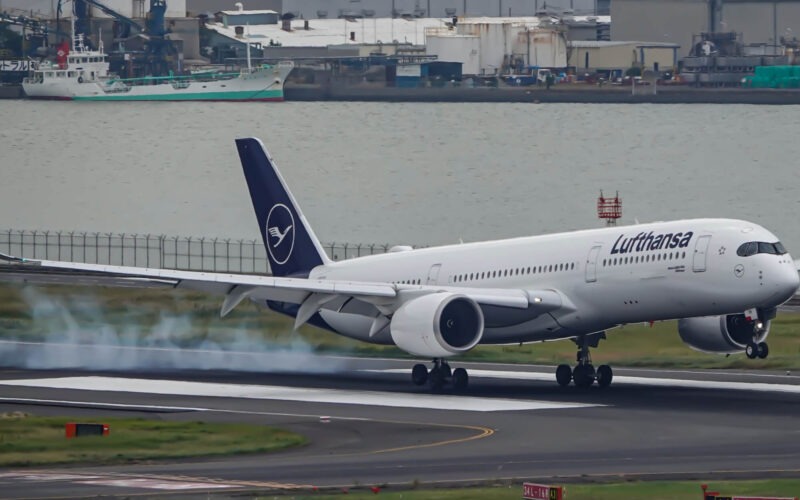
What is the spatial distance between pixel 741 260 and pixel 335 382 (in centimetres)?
1615

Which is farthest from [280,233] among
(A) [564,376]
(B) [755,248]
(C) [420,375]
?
(B) [755,248]

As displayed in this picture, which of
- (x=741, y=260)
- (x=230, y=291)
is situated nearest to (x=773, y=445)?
(x=741, y=260)

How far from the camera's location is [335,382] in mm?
54438

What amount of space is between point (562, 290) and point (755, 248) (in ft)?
22.0

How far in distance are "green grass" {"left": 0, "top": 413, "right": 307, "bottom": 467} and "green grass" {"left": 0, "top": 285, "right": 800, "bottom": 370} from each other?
23.6 m

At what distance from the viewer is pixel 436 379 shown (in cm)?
5038

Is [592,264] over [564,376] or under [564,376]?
over

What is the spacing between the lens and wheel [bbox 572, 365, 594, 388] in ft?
165

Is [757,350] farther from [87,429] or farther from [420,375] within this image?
[87,429]

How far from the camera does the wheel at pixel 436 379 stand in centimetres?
5031

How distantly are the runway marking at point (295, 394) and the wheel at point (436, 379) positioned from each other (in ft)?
3.29

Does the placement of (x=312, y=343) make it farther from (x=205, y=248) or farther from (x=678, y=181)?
(x=678, y=181)

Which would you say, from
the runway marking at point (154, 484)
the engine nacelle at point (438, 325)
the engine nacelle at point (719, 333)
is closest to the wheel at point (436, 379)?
the engine nacelle at point (438, 325)

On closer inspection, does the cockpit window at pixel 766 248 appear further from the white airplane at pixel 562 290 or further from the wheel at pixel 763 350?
the wheel at pixel 763 350
